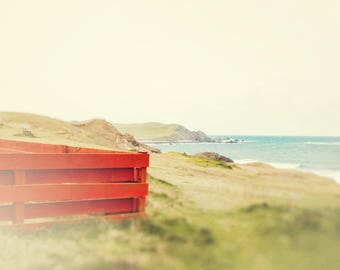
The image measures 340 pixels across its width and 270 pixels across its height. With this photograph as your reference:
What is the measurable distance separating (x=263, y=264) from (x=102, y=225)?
115cm

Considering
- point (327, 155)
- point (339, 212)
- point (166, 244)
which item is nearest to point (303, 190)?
point (339, 212)

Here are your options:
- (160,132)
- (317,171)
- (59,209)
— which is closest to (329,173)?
(317,171)

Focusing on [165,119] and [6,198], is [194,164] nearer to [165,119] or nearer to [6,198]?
[165,119]

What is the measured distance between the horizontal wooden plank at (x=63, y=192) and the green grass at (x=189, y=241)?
0.20m

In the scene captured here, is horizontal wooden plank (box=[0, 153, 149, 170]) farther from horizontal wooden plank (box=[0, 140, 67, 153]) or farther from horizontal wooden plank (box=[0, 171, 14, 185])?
horizontal wooden plank (box=[0, 140, 67, 153])

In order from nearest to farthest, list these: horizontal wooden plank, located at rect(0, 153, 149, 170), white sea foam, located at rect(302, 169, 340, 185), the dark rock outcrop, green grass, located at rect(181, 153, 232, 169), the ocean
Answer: white sea foam, located at rect(302, 169, 340, 185), the ocean, horizontal wooden plank, located at rect(0, 153, 149, 170), green grass, located at rect(181, 153, 232, 169), the dark rock outcrop

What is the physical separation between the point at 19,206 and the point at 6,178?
8.1 inches

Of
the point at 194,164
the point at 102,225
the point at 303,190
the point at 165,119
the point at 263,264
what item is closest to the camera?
the point at 263,264

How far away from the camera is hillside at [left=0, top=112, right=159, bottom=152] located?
13.4ft

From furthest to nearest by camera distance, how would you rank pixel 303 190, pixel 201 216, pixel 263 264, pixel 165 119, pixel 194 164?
pixel 165 119 → pixel 194 164 → pixel 201 216 → pixel 303 190 → pixel 263 264

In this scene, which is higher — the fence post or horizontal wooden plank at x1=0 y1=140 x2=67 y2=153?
horizontal wooden plank at x1=0 y1=140 x2=67 y2=153

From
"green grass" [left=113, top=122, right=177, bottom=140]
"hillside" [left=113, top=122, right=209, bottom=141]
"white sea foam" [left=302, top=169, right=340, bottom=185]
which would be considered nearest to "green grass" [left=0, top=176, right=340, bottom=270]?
"white sea foam" [left=302, top=169, right=340, bottom=185]

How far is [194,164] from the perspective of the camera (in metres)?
3.65

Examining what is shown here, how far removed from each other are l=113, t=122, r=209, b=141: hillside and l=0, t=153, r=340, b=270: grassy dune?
46 centimetres
